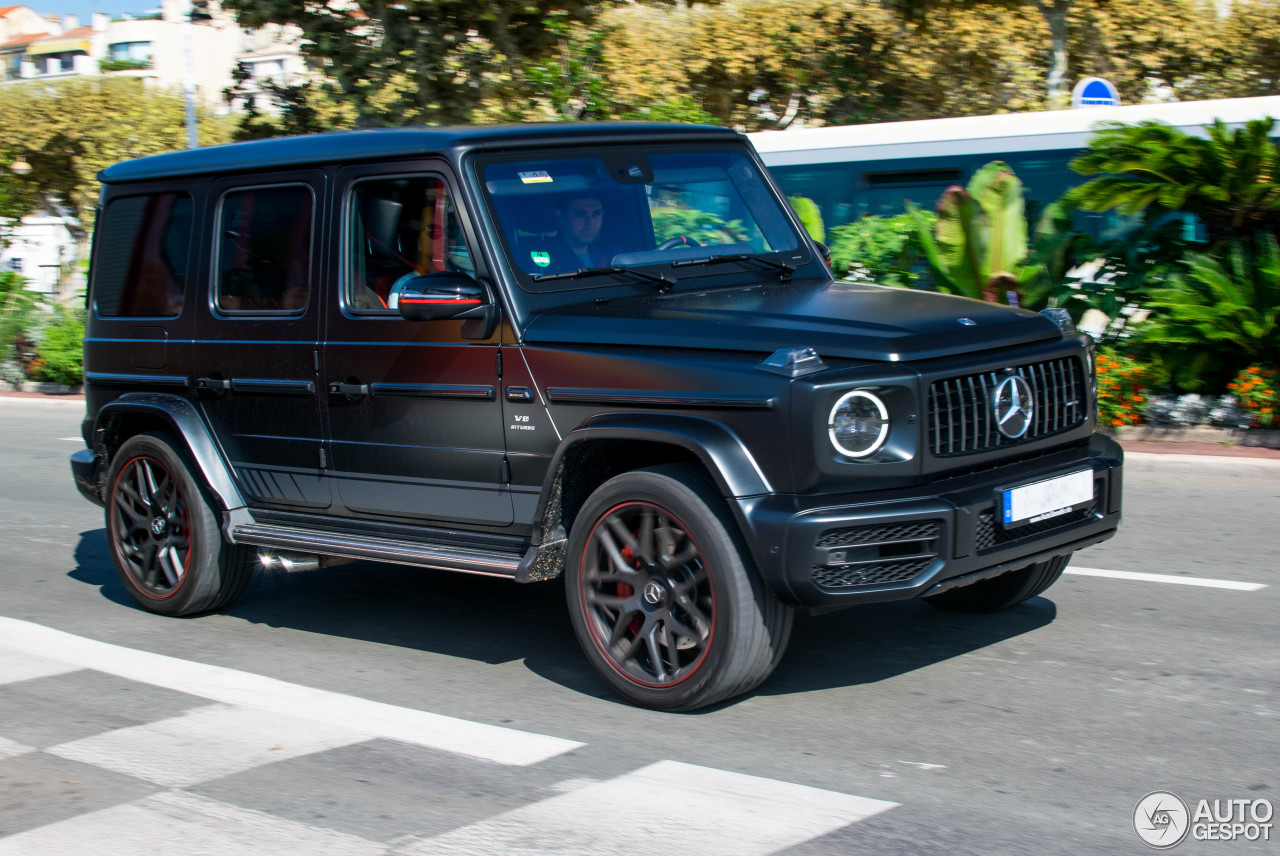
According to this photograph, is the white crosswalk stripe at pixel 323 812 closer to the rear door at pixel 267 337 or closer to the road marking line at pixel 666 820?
the road marking line at pixel 666 820

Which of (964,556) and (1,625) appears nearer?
(964,556)

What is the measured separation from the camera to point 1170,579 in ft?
21.0

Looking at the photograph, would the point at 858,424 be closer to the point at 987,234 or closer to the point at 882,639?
the point at 882,639

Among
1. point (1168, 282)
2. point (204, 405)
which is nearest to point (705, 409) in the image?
point (204, 405)

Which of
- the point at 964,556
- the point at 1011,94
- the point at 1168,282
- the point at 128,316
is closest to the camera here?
the point at 964,556

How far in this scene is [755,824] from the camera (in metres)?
3.67

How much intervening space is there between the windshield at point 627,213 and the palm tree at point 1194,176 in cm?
596

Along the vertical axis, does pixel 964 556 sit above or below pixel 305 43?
below

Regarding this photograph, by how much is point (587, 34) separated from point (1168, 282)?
11234mm

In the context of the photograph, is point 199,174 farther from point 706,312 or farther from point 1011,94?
point 1011,94

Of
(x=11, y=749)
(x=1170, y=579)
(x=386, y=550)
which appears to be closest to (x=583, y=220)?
(x=386, y=550)

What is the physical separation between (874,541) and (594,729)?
1.08m

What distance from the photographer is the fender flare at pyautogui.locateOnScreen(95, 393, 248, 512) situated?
5977 millimetres

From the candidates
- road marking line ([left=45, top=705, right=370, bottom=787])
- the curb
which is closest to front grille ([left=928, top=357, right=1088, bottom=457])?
road marking line ([left=45, top=705, right=370, bottom=787])
